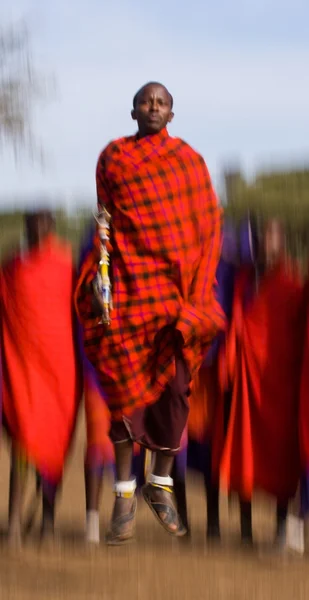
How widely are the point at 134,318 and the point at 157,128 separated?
963 mm

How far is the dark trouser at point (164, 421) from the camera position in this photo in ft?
20.1

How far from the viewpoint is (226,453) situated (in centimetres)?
656

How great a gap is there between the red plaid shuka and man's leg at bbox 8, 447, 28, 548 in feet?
2.70

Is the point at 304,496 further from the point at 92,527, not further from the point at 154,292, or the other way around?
the point at 154,292

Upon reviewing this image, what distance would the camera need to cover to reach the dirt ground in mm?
5551

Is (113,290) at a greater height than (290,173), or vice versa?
(290,173)

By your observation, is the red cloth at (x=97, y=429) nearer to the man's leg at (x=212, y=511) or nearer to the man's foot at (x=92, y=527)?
the man's foot at (x=92, y=527)

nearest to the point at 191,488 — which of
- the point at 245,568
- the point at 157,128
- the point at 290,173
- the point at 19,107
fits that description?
the point at 245,568

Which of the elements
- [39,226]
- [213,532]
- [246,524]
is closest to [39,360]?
[39,226]

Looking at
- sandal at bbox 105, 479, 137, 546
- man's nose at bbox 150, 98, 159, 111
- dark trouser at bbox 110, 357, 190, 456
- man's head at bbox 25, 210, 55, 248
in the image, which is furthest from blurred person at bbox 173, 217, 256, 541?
man's head at bbox 25, 210, 55, 248

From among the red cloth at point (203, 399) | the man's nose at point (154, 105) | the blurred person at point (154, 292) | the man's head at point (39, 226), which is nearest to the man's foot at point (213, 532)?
the red cloth at point (203, 399)

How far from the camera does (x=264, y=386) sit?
Answer: 6.58 m

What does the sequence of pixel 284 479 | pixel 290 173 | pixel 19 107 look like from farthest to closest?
pixel 290 173
pixel 19 107
pixel 284 479

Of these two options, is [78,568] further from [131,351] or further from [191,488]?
[191,488]
